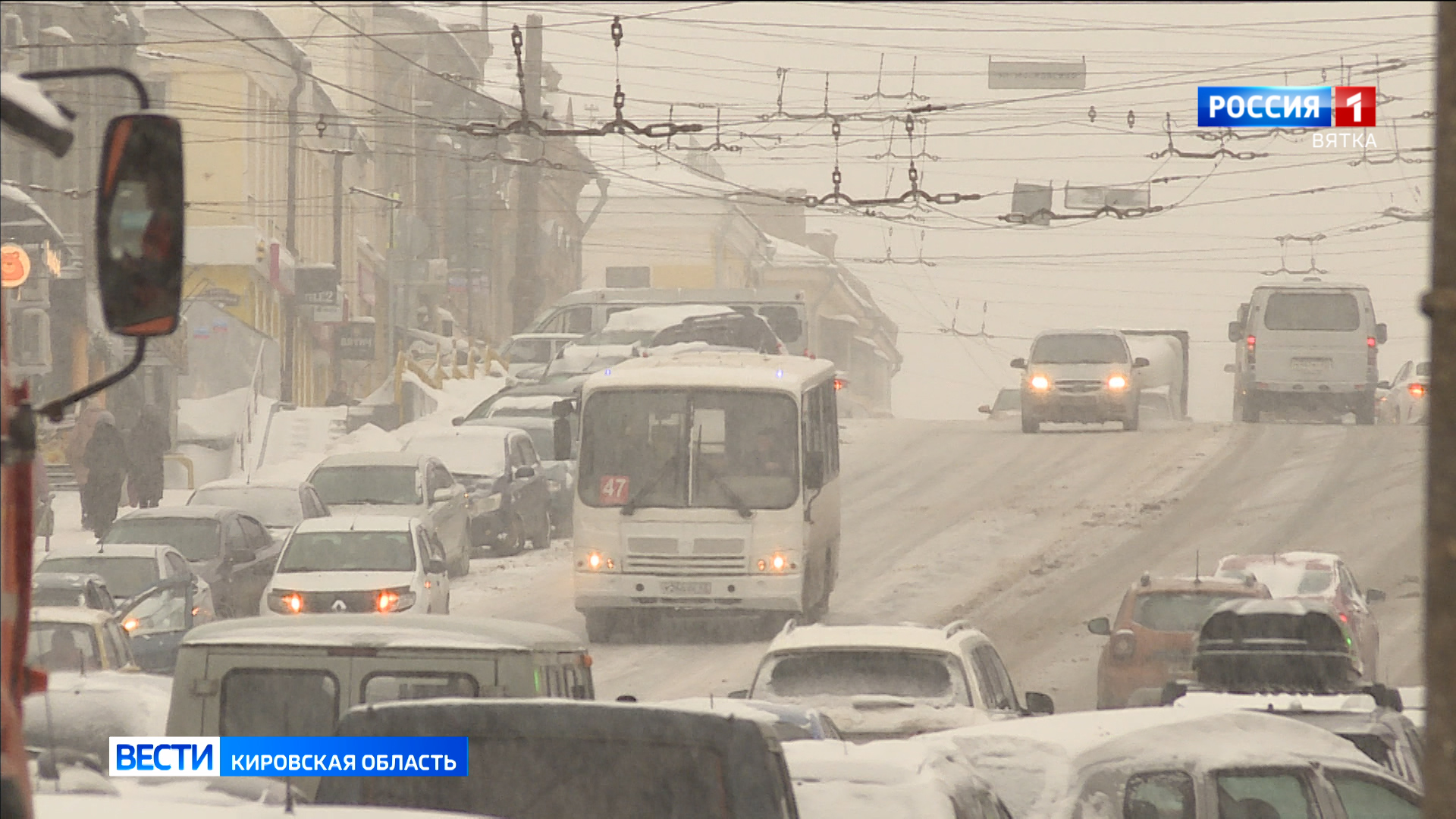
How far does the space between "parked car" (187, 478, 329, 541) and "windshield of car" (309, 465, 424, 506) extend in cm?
82

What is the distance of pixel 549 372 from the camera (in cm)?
3822

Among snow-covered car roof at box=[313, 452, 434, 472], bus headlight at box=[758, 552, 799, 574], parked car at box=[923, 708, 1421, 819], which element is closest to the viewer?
parked car at box=[923, 708, 1421, 819]

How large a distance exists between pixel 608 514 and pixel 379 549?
7.93ft

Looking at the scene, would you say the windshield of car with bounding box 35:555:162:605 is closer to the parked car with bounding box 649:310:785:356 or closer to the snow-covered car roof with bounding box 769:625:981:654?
the snow-covered car roof with bounding box 769:625:981:654

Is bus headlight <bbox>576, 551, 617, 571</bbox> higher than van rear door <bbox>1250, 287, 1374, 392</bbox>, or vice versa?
van rear door <bbox>1250, 287, 1374, 392</bbox>

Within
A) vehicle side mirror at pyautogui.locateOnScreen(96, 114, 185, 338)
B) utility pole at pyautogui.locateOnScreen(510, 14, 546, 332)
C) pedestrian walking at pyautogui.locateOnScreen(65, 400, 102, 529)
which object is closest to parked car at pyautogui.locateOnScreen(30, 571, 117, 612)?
pedestrian walking at pyautogui.locateOnScreen(65, 400, 102, 529)

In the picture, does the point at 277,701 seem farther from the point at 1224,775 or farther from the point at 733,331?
the point at 733,331

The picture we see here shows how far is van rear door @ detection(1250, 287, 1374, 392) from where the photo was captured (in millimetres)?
37500

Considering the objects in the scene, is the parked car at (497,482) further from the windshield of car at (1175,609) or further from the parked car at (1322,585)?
the windshield of car at (1175,609)

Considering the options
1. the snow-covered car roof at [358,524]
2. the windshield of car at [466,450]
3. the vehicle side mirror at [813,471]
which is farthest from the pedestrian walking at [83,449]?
the vehicle side mirror at [813,471]

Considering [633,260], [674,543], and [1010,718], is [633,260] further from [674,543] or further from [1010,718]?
[1010,718]

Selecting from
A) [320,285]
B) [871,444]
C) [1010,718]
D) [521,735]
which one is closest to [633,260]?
[320,285]

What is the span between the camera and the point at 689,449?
74.4 ft

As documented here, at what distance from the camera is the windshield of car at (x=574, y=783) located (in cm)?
630
